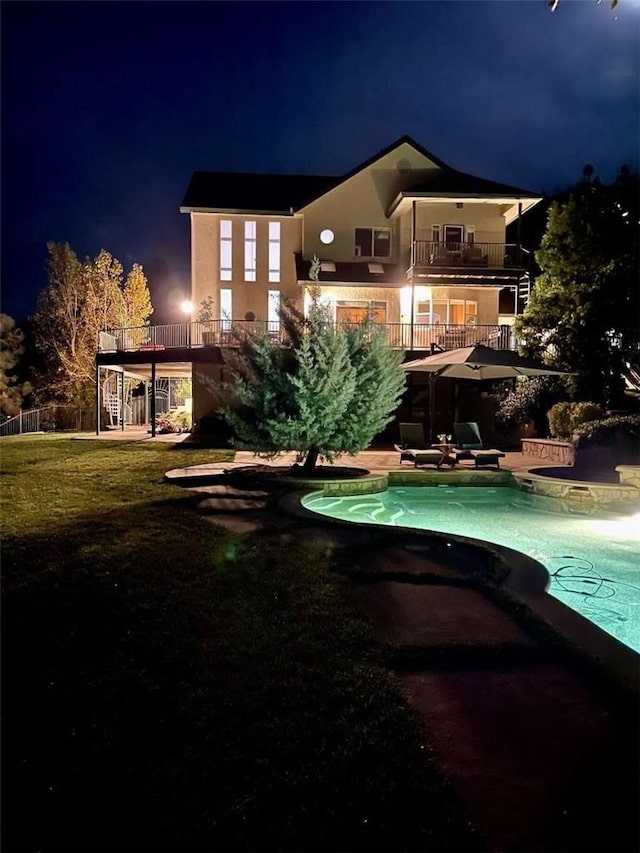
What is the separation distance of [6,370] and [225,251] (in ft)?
51.5

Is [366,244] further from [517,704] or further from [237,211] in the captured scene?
[517,704]

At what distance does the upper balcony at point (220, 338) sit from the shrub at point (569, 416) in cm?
506

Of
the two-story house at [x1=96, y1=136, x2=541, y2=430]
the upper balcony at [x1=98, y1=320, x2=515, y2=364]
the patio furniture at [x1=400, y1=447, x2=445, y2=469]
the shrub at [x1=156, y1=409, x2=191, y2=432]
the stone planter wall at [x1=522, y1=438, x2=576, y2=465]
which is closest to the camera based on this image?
the patio furniture at [x1=400, y1=447, x2=445, y2=469]

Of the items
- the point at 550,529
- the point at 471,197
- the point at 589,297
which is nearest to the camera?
the point at 550,529

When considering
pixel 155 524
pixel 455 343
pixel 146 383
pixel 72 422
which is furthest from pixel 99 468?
pixel 146 383

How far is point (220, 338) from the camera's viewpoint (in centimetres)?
2014

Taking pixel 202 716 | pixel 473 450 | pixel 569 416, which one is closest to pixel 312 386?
pixel 473 450

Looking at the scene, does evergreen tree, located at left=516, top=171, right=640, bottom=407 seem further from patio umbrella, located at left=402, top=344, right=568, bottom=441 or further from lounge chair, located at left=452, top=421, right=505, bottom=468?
lounge chair, located at left=452, top=421, right=505, bottom=468

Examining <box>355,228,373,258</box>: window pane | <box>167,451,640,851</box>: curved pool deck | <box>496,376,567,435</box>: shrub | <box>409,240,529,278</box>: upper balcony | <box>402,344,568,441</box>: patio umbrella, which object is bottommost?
<box>167,451,640,851</box>: curved pool deck

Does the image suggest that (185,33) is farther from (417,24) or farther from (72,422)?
(72,422)

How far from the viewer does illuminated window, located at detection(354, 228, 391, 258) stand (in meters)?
24.3

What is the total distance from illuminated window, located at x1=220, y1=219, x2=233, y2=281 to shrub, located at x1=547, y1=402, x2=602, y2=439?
1445 centimetres

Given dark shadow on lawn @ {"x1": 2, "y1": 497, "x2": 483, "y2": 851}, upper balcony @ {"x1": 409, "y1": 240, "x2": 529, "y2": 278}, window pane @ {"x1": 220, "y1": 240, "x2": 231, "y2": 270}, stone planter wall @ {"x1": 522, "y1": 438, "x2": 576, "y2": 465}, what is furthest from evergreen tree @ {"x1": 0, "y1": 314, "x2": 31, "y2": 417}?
dark shadow on lawn @ {"x1": 2, "y1": 497, "x2": 483, "y2": 851}

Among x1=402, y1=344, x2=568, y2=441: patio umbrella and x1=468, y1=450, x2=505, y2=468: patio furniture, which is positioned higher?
x1=402, y1=344, x2=568, y2=441: patio umbrella
